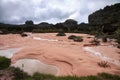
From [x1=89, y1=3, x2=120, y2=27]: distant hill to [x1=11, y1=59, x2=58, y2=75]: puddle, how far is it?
2054 centimetres

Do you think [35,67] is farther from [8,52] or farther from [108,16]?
[108,16]

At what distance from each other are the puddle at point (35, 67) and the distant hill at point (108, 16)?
20542 mm

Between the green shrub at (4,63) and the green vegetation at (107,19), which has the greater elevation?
the green vegetation at (107,19)

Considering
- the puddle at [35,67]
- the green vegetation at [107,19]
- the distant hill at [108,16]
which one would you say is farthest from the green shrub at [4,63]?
the distant hill at [108,16]

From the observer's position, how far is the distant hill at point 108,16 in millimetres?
30914

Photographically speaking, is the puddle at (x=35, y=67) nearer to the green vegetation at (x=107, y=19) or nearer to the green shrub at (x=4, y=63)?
the green shrub at (x=4, y=63)

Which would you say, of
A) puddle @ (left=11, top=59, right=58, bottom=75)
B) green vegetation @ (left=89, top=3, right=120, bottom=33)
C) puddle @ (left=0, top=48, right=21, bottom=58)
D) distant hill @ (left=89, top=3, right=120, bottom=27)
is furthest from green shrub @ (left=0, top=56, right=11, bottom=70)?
distant hill @ (left=89, top=3, right=120, bottom=27)

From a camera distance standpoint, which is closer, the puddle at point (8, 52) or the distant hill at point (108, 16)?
the puddle at point (8, 52)

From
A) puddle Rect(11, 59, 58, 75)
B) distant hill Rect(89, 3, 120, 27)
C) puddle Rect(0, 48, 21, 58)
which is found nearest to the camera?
puddle Rect(11, 59, 58, 75)

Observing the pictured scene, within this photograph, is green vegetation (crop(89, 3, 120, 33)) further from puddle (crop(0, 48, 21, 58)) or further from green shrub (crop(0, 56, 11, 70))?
green shrub (crop(0, 56, 11, 70))

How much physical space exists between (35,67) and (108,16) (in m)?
25.4

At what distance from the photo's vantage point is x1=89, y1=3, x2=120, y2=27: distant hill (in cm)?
3091

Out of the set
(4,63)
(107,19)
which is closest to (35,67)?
(4,63)

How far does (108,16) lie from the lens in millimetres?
33812
